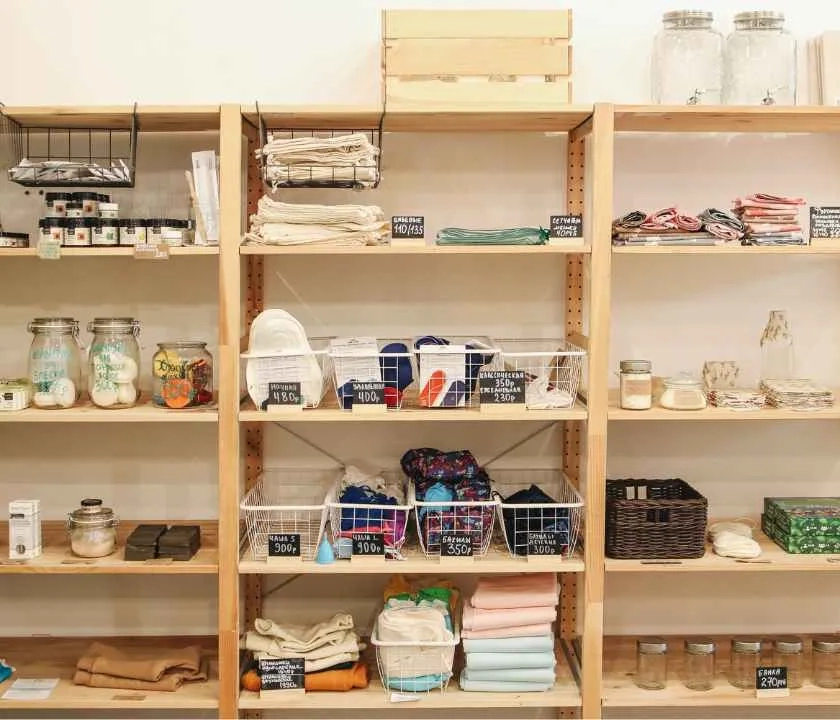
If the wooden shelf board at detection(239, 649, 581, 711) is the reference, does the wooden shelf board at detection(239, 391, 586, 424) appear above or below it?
above

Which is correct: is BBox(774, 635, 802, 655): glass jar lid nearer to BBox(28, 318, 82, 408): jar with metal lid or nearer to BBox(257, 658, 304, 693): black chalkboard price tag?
BBox(257, 658, 304, 693): black chalkboard price tag

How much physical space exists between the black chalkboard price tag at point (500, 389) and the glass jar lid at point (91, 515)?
1.16 meters

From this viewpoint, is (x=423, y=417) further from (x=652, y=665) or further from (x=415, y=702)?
(x=652, y=665)

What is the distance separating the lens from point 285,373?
283 cm

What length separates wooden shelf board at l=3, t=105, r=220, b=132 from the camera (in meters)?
2.74

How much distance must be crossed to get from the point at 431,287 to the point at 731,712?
173cm

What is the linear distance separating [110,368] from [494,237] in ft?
3.83

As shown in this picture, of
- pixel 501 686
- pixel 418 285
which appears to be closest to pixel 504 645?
pixel 501 686

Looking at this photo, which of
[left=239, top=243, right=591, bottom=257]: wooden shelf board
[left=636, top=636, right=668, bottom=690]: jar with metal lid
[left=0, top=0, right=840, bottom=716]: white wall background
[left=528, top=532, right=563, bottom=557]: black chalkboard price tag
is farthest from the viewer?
[left=0, top=0, right=840, bottom=716]: white wall background

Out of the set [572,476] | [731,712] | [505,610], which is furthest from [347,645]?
[731,712]

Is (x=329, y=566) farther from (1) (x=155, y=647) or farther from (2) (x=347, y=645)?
(1) (x=155, y=647)

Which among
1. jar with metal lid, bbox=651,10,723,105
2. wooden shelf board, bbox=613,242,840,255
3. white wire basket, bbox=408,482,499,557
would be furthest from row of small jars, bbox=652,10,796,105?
white wire basket, bbox=408,482,499,557

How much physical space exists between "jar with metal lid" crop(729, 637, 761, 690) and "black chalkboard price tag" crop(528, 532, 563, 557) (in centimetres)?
66

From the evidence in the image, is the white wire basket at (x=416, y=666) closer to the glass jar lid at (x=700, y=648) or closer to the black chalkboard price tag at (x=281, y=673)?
the black chalkboard price tag at (x=281, y=673)
